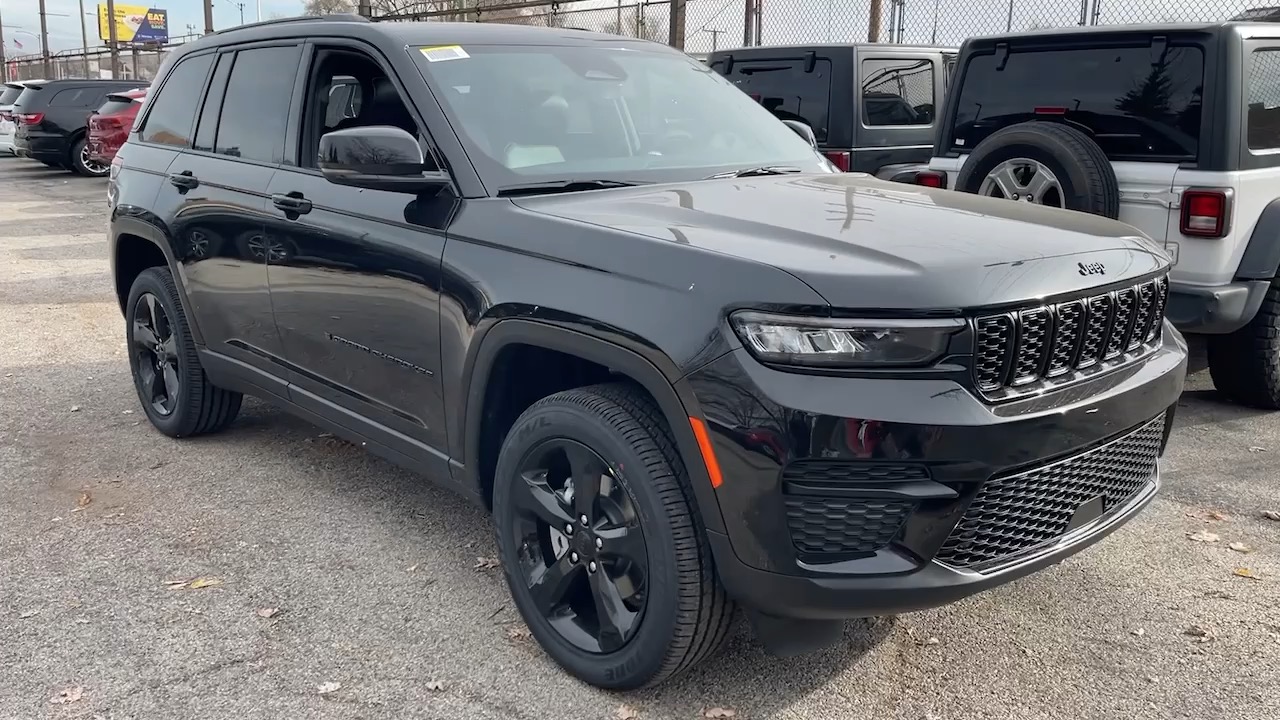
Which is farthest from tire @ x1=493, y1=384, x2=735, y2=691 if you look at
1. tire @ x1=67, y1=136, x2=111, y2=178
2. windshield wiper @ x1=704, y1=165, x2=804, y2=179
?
tire @ x1=67, y1=136, x2=111, y2=178

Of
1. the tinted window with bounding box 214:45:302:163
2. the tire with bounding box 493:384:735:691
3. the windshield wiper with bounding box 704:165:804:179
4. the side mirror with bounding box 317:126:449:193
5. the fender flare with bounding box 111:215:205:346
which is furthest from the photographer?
the fender flare with bounding box 111:215:205:346

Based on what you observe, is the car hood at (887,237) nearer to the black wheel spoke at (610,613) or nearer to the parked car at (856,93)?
the black wheel spoke at (610,613)

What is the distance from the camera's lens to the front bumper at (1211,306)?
16.3 feet

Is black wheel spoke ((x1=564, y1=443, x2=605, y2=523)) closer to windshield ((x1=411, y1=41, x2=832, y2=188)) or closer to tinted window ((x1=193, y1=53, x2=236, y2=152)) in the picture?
windshield ((x1=411, y1=41, x2=832, y2=188))

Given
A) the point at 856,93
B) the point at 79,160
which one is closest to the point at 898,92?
the point at 856,93

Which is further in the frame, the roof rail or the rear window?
the rear window

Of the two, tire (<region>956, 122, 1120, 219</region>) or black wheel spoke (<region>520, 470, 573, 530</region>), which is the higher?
tire (<region>956, 122, 1120, 219</region>)

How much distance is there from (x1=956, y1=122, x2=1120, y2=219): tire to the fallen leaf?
14.8ft

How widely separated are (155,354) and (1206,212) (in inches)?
200

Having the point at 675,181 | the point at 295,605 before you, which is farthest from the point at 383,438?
the point at 675,181

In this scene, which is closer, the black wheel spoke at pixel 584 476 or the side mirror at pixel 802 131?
the black wheel spoke at pixel 584 476

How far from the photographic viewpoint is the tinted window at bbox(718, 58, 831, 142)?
26.5ft

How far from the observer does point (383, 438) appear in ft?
12.5

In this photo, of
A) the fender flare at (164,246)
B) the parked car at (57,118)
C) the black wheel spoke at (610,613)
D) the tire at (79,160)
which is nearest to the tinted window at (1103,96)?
the black wheel spoke at (610,613)
